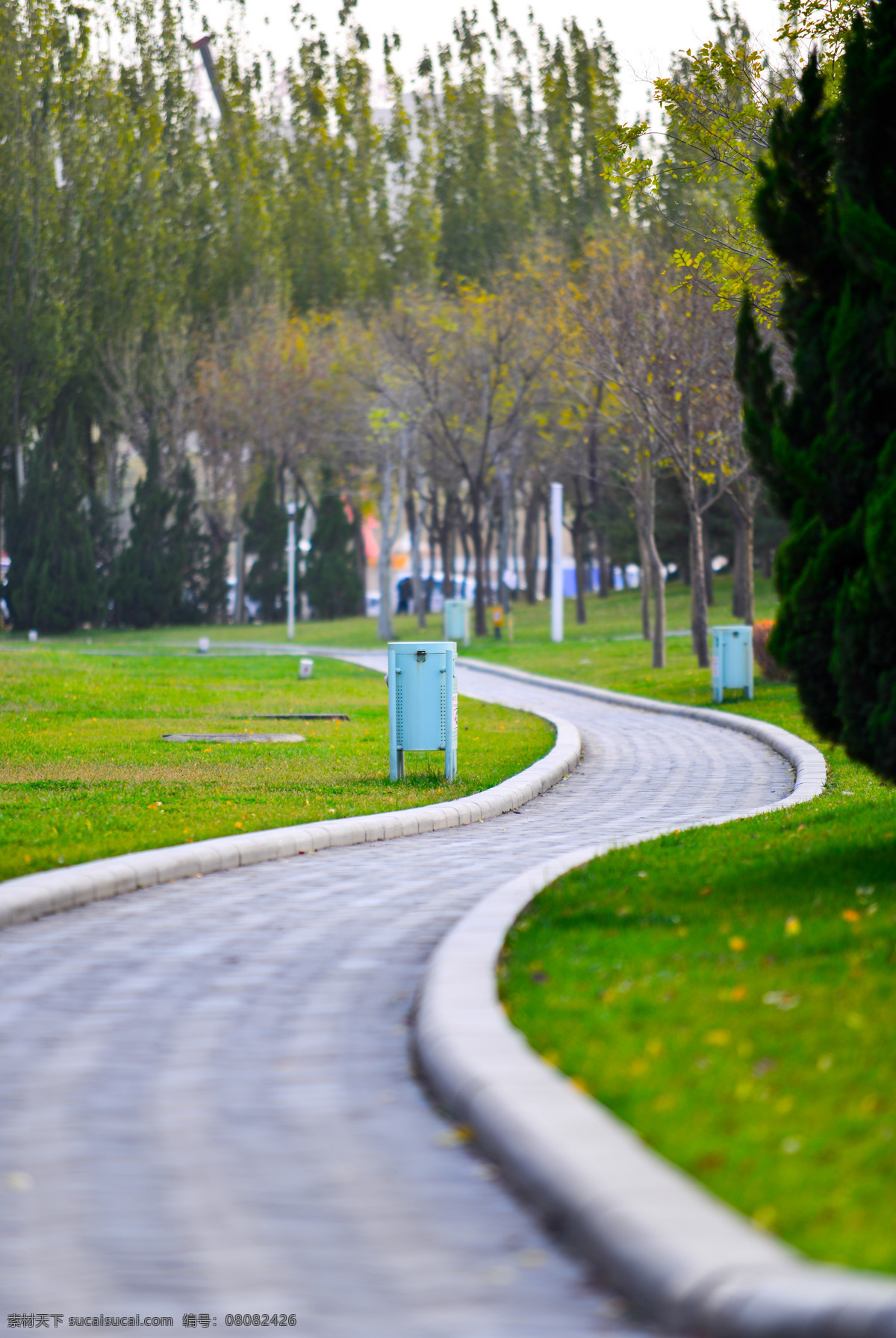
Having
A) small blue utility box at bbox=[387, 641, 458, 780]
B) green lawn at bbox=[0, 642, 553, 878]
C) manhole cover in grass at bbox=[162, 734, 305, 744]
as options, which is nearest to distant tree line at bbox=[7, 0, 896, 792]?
green lawn at bbox=[0, 642, 553, 878]

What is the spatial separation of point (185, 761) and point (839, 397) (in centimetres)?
784

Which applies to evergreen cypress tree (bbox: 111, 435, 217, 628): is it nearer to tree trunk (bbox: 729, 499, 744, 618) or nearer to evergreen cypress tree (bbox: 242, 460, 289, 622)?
evergreen cypress tree (bbox: 242, 460, 289, 622)

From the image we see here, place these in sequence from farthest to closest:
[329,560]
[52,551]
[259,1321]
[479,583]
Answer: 1. [329,560]
2. [52,551]
3. [479,583]
4. [259,1321]

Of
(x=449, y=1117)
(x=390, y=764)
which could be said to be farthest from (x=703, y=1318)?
(x=390, y=764)

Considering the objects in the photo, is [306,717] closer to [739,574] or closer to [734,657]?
[734,657]

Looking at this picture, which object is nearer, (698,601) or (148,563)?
(698,601)

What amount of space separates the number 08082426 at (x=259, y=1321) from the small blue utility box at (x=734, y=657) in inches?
695

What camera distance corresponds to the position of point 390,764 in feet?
40.7

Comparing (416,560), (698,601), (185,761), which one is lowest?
(185,761)

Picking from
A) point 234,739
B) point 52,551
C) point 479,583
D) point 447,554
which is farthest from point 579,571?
point 234,739

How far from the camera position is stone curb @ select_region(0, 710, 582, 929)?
24.2 feet

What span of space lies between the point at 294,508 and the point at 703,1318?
183 feet

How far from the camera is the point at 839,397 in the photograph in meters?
7.62

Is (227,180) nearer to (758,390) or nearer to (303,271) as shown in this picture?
(303,271)
